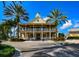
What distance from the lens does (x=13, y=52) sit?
7770mm

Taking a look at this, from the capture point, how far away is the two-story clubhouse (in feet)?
26.4

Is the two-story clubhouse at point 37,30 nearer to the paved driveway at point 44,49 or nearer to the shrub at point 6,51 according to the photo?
the paved driveway at point 44,49

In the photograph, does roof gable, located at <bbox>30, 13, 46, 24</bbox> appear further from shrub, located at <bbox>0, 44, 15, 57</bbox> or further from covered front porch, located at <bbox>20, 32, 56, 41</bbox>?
shrub, located at <bbox>0, 44, 15, 57</bbox>

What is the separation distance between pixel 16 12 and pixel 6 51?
1.18 metres

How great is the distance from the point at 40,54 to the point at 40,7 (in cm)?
133

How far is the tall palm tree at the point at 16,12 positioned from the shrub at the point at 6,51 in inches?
28.9

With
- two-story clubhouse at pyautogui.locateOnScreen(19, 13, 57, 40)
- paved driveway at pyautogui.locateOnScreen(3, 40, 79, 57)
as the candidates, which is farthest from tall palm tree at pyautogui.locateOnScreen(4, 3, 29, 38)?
paved driveway at pyautogui.locateOnScreen(3, 40, 79, 57)

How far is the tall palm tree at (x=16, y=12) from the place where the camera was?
7.93 m

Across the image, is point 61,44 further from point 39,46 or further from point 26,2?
point 26,2

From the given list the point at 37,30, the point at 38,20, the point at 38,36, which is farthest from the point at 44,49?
the point at 38,20

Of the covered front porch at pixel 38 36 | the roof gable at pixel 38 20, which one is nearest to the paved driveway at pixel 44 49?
the covered front porch at pixel 38 36

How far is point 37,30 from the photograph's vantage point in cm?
812

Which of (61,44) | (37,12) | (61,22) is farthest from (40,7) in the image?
(61,44)

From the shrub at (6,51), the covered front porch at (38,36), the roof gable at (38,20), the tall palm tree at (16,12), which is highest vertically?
the tall palm tree at (16,12)
